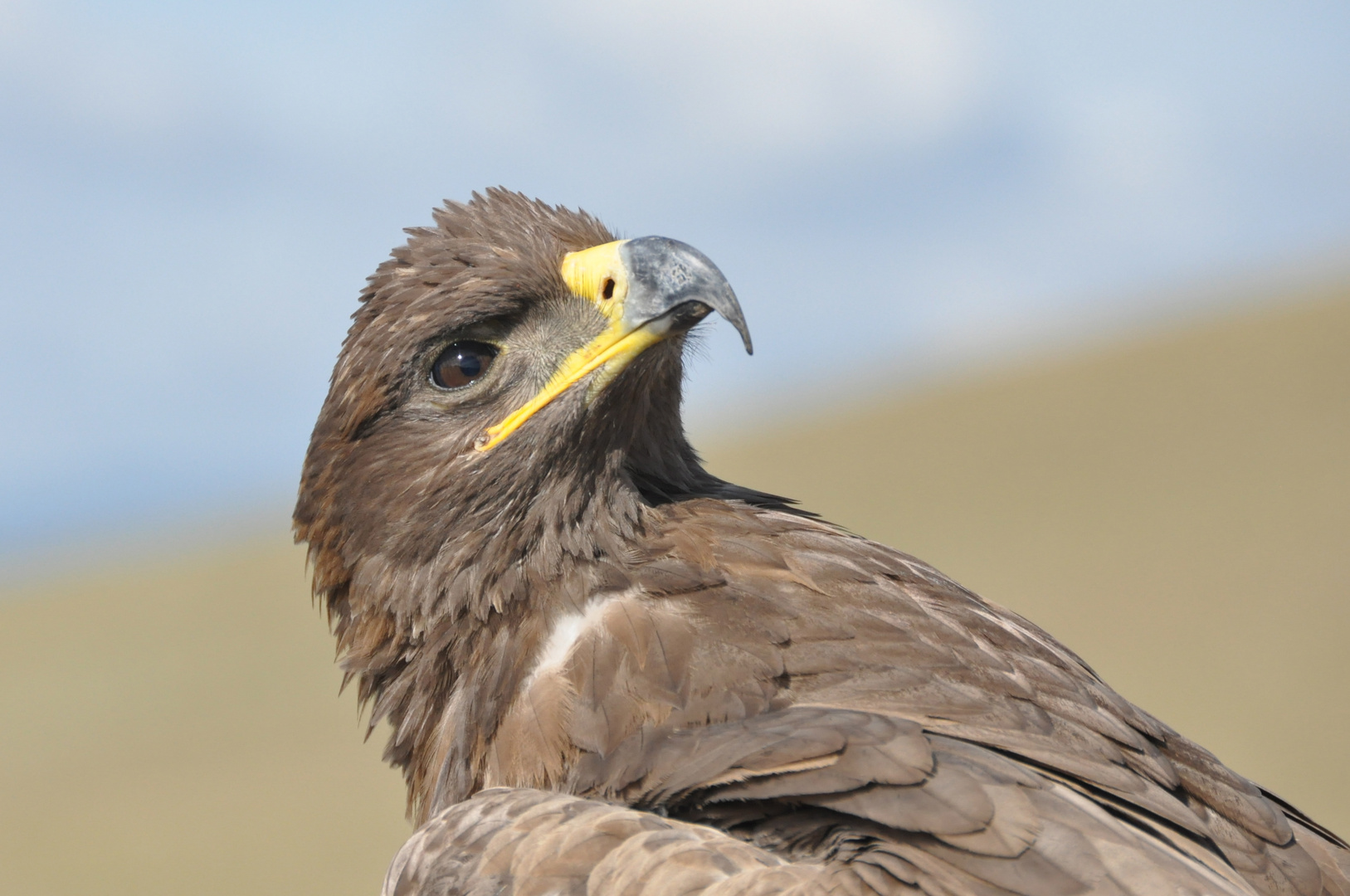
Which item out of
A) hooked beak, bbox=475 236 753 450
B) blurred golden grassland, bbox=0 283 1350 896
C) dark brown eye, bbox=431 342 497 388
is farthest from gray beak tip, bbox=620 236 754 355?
blurred golden grassland, bbox=0 283 1350 896

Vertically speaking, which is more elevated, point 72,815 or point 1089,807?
point 1089,807

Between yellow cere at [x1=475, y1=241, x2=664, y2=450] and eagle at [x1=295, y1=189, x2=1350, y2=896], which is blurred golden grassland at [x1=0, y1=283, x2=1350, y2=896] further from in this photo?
yellow cere at [x1=475, y1=241, x2=664, y2=450]

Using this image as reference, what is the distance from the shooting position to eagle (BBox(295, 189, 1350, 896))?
2.91 meters

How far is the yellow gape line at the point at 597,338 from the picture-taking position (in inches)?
154

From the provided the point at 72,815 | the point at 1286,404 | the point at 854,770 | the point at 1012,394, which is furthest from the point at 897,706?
the point at 1012,394

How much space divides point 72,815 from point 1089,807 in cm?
2603

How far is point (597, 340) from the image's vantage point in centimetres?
399

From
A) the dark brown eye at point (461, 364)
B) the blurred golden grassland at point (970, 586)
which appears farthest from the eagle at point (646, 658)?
the blurred golden grassland at point (970, 586)

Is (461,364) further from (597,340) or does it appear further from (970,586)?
(970,586)

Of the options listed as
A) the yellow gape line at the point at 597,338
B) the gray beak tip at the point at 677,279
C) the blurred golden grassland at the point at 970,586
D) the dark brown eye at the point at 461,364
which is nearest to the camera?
the gray beak tip at the point at 677,279

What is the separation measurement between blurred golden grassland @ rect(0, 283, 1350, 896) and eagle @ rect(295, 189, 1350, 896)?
15.7m

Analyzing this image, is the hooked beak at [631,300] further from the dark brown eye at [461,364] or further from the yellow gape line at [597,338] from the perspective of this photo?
the dark brown eye at [461,364]

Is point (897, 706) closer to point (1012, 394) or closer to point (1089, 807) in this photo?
point (1089, 807)

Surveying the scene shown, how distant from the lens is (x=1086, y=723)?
10.9 ft
